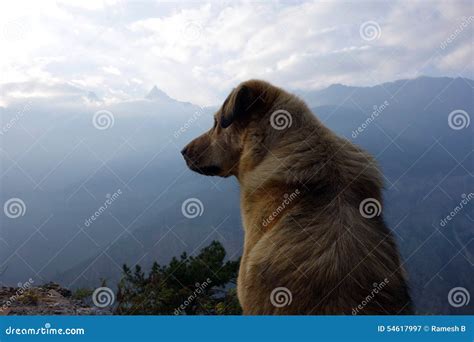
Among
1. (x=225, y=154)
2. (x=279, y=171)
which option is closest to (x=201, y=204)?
(x=225, y=154)

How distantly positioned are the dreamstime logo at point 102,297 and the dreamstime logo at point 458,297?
5.21 meters

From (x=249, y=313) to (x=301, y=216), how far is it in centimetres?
109

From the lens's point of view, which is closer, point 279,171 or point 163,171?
point 279,171

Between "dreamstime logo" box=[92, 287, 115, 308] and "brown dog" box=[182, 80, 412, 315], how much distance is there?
3.39 m

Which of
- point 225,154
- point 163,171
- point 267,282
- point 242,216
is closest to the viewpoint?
point 267,282

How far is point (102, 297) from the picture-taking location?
23.4 feet

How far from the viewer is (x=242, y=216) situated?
17.0 feet

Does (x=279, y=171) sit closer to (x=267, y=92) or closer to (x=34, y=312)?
(x=267, y=92)
